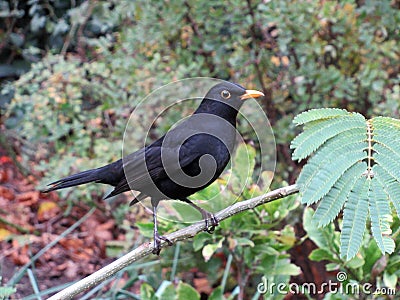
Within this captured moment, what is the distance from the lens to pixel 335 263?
2799 mm

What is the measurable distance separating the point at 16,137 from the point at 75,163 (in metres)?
1.53

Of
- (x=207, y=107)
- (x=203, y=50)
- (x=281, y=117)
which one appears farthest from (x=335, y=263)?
(x=203, y=50)

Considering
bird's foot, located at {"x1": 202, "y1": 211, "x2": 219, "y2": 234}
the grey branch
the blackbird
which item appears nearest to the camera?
the grey branch

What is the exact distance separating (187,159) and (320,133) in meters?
0.63

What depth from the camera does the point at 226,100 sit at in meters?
2.39

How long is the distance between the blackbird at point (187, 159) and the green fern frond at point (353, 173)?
52 cm

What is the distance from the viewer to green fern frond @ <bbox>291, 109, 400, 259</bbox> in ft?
5.51

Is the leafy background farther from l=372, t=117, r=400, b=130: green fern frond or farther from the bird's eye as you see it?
l=372, t=117, r=400, b=130: green fern frond

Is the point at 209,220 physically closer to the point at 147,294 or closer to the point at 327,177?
the point at 147,294

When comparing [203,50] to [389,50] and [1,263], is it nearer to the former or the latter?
[389,50]

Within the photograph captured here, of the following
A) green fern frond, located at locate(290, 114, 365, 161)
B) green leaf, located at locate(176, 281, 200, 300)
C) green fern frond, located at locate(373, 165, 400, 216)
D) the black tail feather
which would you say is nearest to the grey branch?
green fern frond, located at locate(290, 114, 365, 161)

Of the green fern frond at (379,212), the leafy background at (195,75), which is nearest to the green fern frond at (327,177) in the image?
the green fern frond at (379,212)

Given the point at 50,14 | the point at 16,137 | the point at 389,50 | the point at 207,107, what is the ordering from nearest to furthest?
1. the point at 207,107
2. the point at 389,50
3. the point at 16,137
4. the point at 50,14

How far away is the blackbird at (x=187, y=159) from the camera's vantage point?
2.29 meters
